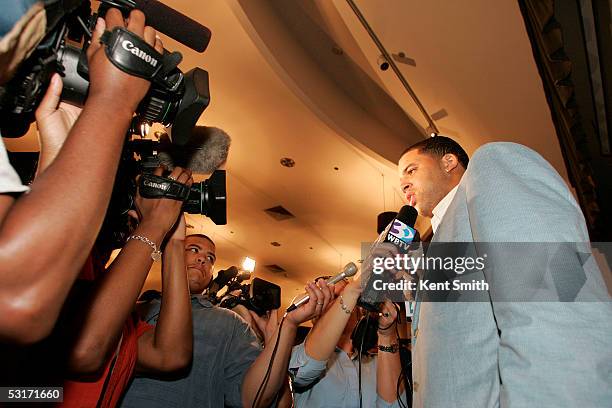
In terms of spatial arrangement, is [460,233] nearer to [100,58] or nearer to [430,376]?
[430,376]

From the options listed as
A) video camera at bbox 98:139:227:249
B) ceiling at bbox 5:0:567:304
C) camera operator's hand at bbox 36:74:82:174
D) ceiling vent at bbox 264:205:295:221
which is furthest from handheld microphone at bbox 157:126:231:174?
ceiling vent at bbox 264:205:295:221

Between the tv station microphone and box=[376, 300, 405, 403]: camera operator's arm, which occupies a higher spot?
the tv station microphone

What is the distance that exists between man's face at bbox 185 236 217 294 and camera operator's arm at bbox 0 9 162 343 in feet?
5.42

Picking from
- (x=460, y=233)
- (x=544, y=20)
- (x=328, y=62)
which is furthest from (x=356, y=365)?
(x=328, y=62)

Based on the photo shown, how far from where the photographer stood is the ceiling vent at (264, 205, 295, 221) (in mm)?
7187

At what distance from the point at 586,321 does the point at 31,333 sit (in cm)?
94

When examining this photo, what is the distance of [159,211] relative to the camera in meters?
1.13

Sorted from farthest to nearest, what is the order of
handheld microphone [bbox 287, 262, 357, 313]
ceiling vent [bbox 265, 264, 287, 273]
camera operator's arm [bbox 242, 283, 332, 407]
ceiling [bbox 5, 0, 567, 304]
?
ceiling vent [bbox 265, 264, 287, 273], ceiling [bbox 5, 0, 567, 304], handheld microphone [bbox 287, 262, 357, 313], camera operator's arm [bbox 242, 283, 332, 407]

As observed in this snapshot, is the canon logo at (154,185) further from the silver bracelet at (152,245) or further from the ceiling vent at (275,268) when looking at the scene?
the ceiling vent at (275,268)

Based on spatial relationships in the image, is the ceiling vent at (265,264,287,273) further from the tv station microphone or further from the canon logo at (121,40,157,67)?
the canon logo at (121,40,157,67)

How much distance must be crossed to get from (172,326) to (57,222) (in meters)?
0.75

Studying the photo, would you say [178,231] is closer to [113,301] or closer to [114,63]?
[113,301]

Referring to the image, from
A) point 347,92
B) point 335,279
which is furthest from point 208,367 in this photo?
point 347,92

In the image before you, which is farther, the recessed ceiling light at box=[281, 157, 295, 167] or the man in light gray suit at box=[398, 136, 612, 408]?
the recessed ceiling light at box=[281, 157, 295, 167]
